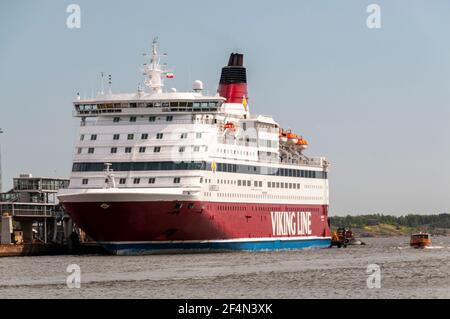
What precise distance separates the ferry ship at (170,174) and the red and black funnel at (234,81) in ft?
11.5

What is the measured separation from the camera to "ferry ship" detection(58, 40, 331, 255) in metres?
64.7

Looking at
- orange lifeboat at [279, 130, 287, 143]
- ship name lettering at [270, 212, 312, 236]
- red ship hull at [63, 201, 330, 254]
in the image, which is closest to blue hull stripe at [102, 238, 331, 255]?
red ship hull at [63, 201, 330, 254]

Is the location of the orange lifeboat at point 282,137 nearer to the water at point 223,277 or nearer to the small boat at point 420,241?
the small boat at point 420,241

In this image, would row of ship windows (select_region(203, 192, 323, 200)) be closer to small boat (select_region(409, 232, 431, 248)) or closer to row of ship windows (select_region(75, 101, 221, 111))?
row of ship windows (select_region(75, 101, 221, 111))

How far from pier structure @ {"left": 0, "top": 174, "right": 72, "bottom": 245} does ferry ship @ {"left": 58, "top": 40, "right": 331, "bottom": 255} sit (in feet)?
28.5

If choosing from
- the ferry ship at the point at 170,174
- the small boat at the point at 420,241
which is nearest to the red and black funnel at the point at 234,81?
the ferry ship at the point at 170,174

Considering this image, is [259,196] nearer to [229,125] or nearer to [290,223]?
[229,125]

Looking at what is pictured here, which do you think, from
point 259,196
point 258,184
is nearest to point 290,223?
point 259,196

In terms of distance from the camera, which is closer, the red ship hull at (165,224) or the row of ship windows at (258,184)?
the red ship hull at (165,224)

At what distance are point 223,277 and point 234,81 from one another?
3472 centimetres

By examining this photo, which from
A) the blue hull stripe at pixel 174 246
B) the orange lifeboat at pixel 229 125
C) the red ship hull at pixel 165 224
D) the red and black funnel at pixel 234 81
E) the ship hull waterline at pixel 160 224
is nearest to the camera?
the ship hull waterline at pixel 160 224

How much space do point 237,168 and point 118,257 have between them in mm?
11282

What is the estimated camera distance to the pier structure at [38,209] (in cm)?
7619

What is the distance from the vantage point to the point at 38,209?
252 ft
